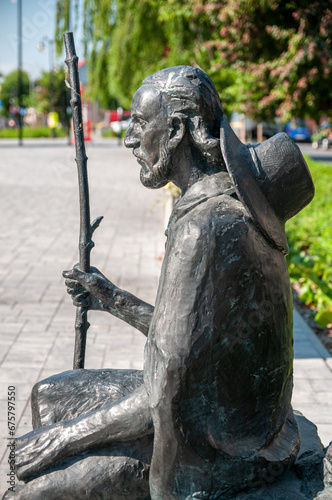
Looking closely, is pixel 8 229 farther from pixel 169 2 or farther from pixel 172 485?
pixel 172 485

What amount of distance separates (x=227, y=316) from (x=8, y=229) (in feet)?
29.4

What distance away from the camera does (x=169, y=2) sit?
12.6 metres

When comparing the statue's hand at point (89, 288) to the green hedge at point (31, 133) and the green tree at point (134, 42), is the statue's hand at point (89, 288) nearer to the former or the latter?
the green tree at point (134, 42)

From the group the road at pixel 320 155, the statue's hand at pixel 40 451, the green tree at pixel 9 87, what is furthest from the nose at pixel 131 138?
the green tree at pixel 9 87

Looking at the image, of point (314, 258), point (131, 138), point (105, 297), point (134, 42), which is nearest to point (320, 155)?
point (134, 42)

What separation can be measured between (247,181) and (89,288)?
2.49ft

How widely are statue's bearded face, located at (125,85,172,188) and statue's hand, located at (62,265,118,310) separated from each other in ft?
1.45

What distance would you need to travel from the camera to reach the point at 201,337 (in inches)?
73.5

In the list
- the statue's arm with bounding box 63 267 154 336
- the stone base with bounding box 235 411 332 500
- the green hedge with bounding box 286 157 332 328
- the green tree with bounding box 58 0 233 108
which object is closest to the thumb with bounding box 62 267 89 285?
the statue's arm with bounding box 63 267 154 336

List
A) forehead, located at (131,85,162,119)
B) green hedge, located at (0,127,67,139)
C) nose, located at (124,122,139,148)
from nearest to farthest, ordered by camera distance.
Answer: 1. forehead, located at (131,85,162,119)
2. nose, located at (124,122,139,148)
3. green hedge, located at (0,127,67,139)

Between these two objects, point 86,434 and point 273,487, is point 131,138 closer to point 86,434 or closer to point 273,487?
point 86,434

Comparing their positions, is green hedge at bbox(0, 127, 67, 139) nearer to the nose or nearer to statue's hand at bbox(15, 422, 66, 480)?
the nose

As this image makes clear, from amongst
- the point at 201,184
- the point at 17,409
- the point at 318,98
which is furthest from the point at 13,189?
the point at 201,184

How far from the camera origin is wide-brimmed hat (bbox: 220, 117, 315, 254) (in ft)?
6.22
